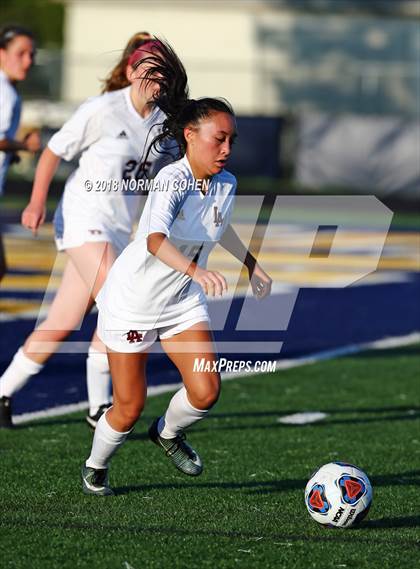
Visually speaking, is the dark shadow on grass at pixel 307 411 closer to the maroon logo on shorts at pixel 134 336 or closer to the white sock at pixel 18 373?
the white sock at pixel 18 373

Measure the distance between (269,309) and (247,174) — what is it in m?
17.2

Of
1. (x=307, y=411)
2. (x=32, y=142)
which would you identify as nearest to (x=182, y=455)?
(x=307, y=411)

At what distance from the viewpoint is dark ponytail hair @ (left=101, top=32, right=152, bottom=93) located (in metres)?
8.08

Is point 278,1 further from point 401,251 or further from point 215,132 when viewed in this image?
point 215,132

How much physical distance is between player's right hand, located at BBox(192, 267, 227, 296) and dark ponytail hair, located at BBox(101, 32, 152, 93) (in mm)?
2740

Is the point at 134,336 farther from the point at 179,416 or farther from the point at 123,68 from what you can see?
the point at 123,68

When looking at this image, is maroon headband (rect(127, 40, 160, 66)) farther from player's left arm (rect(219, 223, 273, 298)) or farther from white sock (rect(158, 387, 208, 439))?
white sock (rect(158, 387, 208, 439))

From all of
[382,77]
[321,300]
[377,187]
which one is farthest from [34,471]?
[382,77]

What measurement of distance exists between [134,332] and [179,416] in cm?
52

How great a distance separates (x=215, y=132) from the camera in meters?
6.17

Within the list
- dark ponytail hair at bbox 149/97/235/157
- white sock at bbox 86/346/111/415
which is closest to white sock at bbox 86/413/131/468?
dark ponytail hair at bbox 149/97/235/157

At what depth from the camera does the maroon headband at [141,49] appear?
7.41 meters

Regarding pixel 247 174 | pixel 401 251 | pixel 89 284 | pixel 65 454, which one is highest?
pixel 89 284

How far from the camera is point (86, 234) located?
26.1 ft
